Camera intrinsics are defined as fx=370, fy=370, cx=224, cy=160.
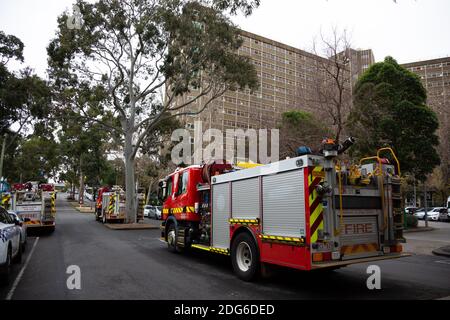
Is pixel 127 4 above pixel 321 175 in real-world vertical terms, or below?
above

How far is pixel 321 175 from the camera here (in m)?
6.59

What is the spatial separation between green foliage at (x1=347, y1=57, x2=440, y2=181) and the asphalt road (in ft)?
39.2

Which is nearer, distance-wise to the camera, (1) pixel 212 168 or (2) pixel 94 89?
(1) pixel 212 168

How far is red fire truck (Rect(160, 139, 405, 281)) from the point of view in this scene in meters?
6.48

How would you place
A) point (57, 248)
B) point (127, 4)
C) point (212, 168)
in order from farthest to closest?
point (127, 4), point (57, 248), point (212, 168)

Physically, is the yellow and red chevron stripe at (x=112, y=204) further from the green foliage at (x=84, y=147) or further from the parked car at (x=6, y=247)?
the parked car at (x=6, y=247)

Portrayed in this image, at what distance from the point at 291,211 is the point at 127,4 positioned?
18.8 metres

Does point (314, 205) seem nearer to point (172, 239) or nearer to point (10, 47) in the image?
point (172, 239)

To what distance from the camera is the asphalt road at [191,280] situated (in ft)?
22.2
